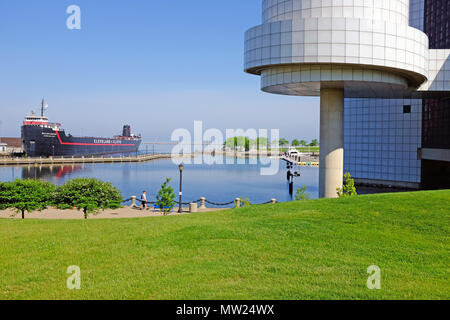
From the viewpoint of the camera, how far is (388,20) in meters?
23.7

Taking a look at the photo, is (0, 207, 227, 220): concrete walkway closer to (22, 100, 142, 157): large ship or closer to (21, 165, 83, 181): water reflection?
(21, 165, 83, 181): water reflection

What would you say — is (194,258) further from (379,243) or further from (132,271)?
(379,243)

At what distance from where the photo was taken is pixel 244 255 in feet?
32.9

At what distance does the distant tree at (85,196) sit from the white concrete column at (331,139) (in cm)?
1356

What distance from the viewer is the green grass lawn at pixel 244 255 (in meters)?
8.07

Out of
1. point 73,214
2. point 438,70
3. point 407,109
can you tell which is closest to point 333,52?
point 438,70

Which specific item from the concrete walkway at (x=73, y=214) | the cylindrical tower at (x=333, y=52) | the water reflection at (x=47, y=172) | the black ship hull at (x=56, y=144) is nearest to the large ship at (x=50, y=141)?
the black ship hull at (x=56, y=144)

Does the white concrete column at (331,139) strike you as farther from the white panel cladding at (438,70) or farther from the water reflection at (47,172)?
the water reflection at (47,172)

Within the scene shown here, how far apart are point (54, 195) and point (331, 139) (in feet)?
56.4

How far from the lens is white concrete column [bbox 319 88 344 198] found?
25.7 metres
